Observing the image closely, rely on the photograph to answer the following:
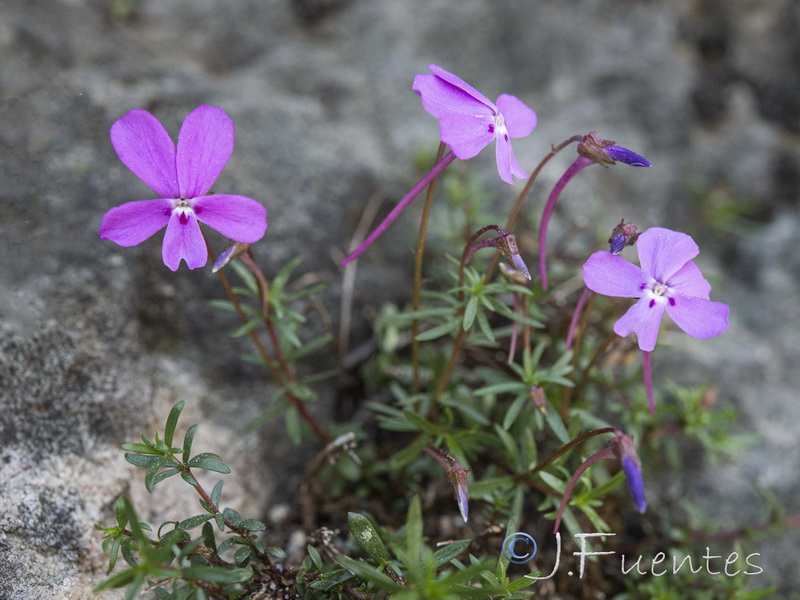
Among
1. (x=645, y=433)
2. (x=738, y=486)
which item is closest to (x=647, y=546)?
(x=645, y=433)

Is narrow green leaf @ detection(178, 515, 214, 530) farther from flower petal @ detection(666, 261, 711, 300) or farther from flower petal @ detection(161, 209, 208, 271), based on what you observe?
flower petal @ detection(666, 261, 711, 300)

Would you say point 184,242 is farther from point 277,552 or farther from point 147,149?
point 277,552

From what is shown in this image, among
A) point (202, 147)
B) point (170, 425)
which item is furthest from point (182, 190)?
point (170, 425)

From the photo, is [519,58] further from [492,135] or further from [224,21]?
[492,135]

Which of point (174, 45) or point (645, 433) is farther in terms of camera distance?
point (174, 45)

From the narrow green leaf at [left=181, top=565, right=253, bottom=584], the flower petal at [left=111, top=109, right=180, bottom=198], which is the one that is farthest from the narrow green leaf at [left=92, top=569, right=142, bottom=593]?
the flower petal at [left=111, top=109, right=180, bottom=198]
